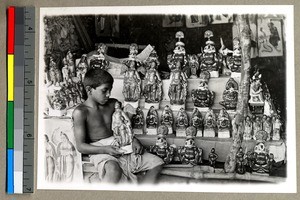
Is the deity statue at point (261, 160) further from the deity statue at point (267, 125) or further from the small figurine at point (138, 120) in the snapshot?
the small figurine at point (138, 120)

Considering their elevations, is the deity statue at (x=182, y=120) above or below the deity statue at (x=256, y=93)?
below

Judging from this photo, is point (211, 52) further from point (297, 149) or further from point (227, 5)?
point (297, 149)

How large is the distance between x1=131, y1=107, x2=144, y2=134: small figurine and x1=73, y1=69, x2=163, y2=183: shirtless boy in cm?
4

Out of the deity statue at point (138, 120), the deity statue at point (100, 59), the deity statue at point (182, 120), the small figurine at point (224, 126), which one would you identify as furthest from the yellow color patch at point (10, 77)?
the small figurine at point (224, 126)

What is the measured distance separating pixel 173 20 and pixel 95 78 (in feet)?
0.83

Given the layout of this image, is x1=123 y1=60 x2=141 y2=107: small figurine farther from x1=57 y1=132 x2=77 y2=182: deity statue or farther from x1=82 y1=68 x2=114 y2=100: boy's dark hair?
x1=57 y1=132 x2=77 y2=182: deity statue

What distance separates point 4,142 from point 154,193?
42 centimetres

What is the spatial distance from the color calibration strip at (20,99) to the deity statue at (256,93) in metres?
0.58

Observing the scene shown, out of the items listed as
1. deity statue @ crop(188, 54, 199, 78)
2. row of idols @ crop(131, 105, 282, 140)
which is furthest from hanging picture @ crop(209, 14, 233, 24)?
row of idols @ crop(131, 105, 282, 140)

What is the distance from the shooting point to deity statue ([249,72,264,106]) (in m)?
1.04

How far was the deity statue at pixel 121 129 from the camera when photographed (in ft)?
3.45

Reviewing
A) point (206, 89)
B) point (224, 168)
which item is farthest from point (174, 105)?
point (224, 168)

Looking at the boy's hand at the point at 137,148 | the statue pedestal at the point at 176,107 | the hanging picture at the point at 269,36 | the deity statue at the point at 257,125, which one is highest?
the hanging picture at the point at 269,36

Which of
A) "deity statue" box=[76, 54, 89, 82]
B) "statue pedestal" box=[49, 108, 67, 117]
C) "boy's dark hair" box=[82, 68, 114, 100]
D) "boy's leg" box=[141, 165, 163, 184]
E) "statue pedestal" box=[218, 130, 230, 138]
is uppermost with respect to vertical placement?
"deity statue" box=[76, 54, 89, 82]
